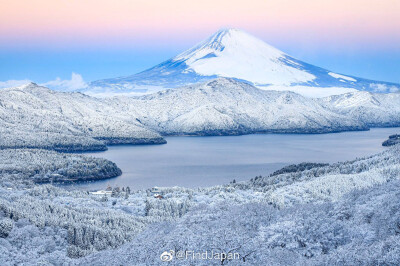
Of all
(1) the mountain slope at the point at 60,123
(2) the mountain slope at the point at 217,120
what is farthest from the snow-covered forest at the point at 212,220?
(2) the mountain slope at the point at 217,120

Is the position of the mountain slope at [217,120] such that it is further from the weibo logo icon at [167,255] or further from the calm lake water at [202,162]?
the weibo logo icon at [167,255]

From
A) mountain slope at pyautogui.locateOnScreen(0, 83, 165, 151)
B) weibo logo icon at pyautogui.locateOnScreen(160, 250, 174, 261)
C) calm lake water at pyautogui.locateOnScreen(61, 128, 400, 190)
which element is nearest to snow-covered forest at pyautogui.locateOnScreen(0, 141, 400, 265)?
weibo logo icon at pyautogui.locateOnScreen(160, 250, 174, 261)

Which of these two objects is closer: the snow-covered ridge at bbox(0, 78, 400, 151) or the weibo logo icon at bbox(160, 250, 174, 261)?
the weibo logo icon at bbox(160, 250, 174, 261)

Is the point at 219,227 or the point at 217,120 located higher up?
the point at 217,120

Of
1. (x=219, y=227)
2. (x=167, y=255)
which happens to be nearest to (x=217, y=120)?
(x=219, y=227)

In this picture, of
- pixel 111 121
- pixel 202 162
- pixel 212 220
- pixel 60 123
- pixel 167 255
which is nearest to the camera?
pixel 167 255

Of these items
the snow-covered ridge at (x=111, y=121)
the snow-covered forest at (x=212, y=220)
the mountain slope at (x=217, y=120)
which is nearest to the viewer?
the snow-covered forest at (x=212, y=220)

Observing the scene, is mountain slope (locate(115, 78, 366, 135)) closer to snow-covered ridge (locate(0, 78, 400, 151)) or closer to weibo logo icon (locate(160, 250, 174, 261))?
snow-covered ridge (locate(0, 78, 400, 151))

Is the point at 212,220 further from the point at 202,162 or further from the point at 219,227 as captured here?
the point at 202,162
